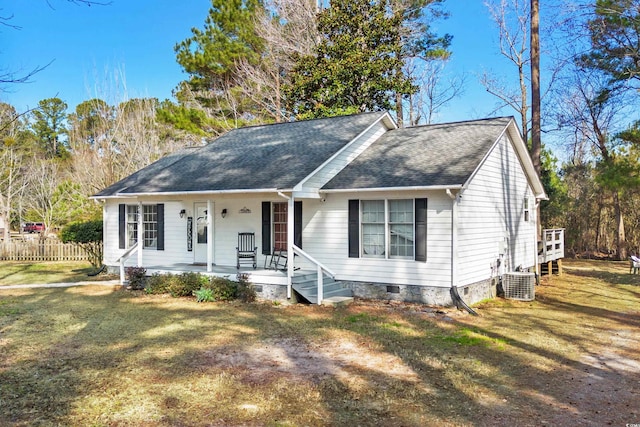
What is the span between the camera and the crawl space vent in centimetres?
1250

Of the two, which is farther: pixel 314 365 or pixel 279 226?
pixel 279 226

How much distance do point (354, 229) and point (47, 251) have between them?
17170mm

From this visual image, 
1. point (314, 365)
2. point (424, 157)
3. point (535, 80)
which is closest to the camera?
point (314, 365)

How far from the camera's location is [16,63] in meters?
7.00

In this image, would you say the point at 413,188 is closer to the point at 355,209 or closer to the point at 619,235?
the point at 355,209

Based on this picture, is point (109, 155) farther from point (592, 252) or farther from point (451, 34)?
point (592, 252)

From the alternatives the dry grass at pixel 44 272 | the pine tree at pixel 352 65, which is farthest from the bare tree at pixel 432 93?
the dry grass at pixel 44 272

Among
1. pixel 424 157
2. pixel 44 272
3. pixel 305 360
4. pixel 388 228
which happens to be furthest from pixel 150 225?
pixel 305 360

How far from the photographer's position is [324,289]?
461 inches

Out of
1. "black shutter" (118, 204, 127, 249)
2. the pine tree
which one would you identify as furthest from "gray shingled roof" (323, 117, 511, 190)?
"black shutter" (118, 204, 127, 249)

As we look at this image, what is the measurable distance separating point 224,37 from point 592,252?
74.9 ft

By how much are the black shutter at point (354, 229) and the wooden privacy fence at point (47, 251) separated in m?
15.5

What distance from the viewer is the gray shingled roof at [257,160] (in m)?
12.3

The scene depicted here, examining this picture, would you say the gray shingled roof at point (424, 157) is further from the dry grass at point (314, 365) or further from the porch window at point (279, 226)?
the dry grass at point (314, 365)
